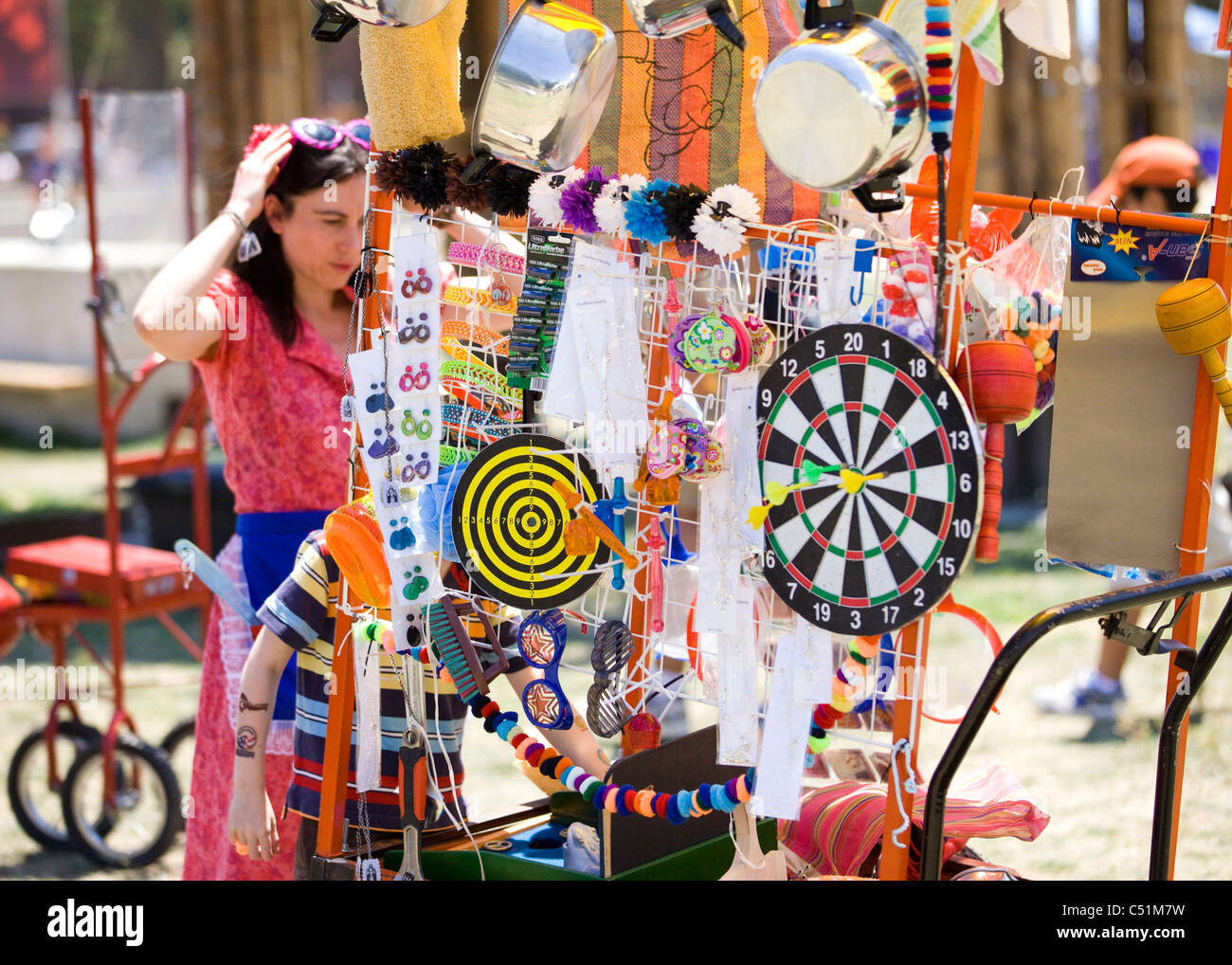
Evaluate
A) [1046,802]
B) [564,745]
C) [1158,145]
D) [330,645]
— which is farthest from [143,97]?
[1046,802]

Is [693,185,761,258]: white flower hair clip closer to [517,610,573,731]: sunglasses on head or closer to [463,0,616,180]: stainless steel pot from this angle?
[463,0,616,180]: stainless steel pot

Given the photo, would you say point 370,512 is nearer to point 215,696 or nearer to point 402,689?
point 402,689

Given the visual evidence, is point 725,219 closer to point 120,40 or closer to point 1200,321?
point 1200,321

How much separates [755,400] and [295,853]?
116 centimetres

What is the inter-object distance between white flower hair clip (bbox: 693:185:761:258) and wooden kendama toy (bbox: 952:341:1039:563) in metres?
0.33

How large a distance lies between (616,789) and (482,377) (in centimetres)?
63

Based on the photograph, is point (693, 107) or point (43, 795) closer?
point (693, 107)

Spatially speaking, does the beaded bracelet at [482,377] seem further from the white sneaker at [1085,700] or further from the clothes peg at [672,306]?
the white sneaker at [1085,700]

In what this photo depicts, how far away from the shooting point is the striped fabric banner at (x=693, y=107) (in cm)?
178

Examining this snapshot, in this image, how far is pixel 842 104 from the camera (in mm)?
1422

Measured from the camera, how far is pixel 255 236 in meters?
2.73

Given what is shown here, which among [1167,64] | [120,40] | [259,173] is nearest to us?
[259,173]

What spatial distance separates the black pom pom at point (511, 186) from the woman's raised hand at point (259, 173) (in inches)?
A: 39.6

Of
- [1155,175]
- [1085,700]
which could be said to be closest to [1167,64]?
[1155,175]
